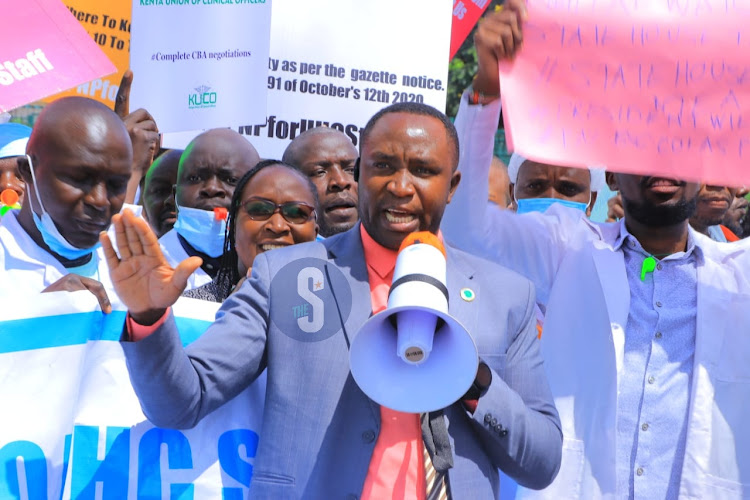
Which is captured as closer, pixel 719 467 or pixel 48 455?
pixel 48 455

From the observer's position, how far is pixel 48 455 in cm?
317

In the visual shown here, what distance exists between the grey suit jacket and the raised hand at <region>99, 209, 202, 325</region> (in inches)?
4.5

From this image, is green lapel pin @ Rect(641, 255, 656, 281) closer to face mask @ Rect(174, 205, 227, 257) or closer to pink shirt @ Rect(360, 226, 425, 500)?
pink shirt @ Rect(360, 226, 425, 500)

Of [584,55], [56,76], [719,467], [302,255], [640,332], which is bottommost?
[719,467]

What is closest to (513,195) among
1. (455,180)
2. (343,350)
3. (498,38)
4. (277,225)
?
(277,225)

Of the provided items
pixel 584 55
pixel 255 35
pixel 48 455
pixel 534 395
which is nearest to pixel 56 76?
Result: pixel 255 35

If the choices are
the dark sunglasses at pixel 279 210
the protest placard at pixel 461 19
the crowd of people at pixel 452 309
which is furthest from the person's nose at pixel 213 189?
the protest placard at pixel 461 19

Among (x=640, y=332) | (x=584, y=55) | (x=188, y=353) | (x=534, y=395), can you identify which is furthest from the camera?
(x=640, y=332)

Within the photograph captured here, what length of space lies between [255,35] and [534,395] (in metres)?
3.91

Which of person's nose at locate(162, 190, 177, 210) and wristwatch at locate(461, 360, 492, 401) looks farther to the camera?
person's nose at locate(162, 190, 177, 210)

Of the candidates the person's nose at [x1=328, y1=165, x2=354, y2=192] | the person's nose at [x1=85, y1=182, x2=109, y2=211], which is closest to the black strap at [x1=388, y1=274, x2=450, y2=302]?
the person's nose at [x1=85, y1=182, x2=109, y2=211]

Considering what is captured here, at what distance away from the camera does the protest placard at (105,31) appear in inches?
281

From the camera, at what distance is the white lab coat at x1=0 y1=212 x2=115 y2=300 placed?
392cm

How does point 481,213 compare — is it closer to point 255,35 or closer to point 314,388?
point 314,388
